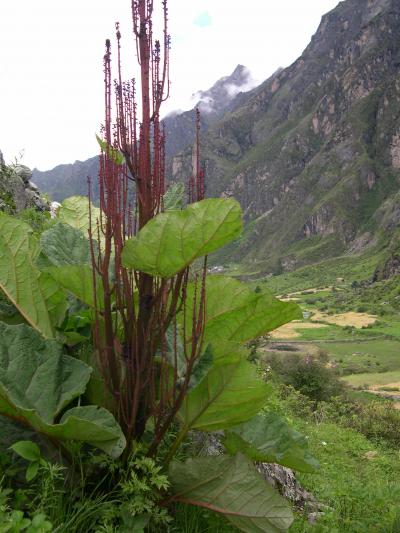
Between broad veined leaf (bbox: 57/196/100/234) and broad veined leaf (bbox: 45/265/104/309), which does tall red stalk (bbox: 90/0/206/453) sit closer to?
broad veined leaf (bbox: 45/265/104/309)

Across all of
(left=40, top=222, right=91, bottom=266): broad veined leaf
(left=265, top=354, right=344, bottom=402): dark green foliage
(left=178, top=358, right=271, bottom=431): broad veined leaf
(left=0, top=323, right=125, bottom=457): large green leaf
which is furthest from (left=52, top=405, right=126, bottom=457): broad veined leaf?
(left=265, top=354, right=344, bottom=402): dark green foliage

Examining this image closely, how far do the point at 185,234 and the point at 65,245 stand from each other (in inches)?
42.7

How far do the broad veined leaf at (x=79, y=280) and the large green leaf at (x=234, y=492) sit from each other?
2.56 feet

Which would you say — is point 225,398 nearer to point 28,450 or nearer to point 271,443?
point 271,443

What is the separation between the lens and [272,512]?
6.23ft

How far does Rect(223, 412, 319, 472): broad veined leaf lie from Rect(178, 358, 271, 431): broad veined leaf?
209mm

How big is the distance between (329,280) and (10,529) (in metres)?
147

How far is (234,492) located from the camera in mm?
1942

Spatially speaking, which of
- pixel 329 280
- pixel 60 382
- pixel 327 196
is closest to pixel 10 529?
pixel 60 382

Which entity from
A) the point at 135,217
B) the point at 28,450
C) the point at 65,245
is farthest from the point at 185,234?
the point at 65,245

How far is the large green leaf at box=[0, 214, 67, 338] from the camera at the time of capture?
2.22 metres

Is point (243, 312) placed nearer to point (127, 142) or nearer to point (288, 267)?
point (127, 142)

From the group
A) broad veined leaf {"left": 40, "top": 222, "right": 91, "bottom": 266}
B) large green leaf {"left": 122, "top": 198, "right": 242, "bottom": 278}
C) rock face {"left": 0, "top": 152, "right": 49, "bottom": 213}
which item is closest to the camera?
large green leaf {"left": 122, "top": 198, "right": 242, "bottom": 278}

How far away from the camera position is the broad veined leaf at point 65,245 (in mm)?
2465
